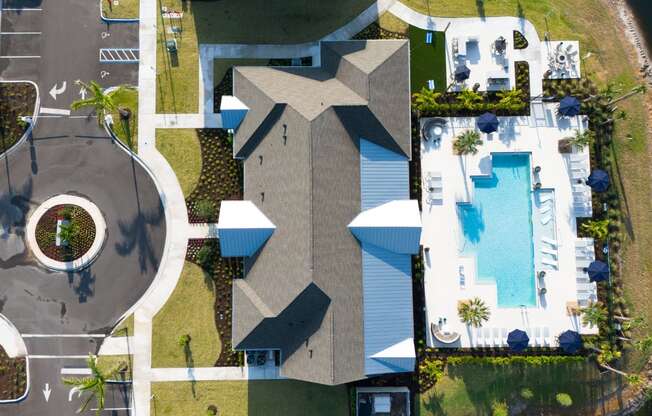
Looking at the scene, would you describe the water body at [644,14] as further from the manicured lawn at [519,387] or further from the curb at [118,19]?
the curb at [118,19]

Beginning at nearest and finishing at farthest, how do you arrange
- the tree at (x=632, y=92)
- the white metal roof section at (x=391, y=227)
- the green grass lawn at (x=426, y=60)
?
the white metal roof section at (x=391, y=227) → the tree at (x=632, y=92) → the green grass lawn at (x=426, y=60)

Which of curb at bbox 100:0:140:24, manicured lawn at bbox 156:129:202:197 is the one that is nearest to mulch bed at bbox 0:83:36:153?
curb at bbox 100:0:140:24

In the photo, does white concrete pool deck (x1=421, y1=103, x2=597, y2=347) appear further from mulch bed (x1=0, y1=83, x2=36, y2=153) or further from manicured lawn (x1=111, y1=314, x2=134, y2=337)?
mulch bed (x1=0, y1=83, x2=36, y2=153)

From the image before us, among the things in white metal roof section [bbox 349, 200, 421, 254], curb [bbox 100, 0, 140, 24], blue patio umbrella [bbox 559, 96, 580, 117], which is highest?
curb [bbox 100, 0, 140, 24]

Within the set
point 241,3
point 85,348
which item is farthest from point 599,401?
point 241,3

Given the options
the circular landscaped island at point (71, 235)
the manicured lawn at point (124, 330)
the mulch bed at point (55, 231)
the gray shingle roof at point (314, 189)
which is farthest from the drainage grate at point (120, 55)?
the manicured lawn at point (124, 330)

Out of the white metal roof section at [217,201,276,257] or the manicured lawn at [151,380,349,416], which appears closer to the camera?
the white metal roof section at [217,201,276,257]

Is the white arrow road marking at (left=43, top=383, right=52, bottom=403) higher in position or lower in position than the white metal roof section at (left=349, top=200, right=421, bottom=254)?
lower
